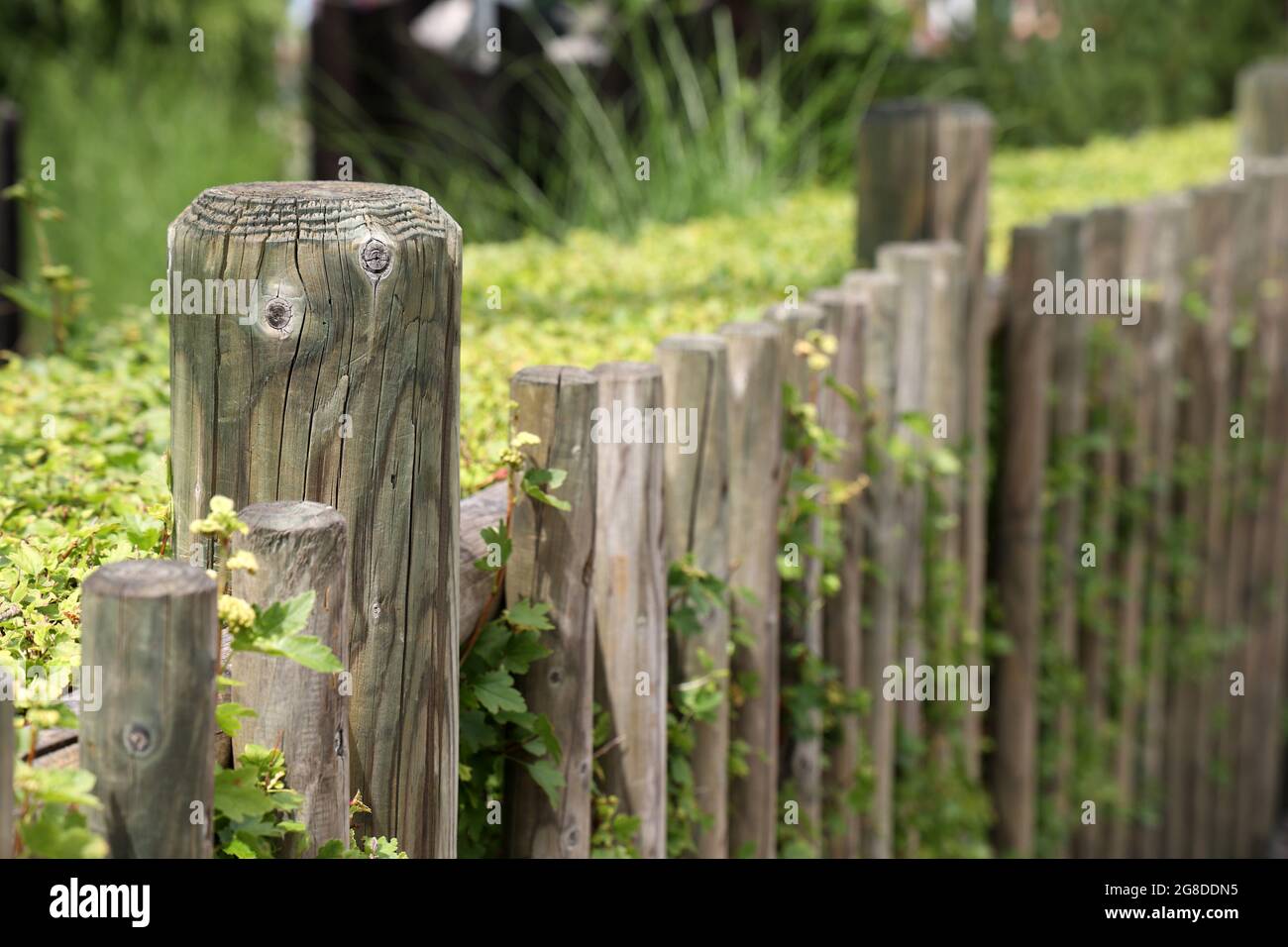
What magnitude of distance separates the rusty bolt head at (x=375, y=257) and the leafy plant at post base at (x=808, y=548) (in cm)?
126

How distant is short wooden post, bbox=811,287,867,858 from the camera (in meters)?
3.08

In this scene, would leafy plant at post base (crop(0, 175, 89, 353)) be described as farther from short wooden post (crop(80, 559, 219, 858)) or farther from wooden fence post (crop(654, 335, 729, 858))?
short wooden post (crop(80, 559, 219, 858))

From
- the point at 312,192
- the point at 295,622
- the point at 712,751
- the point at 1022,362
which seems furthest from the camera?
the point at 1022,362

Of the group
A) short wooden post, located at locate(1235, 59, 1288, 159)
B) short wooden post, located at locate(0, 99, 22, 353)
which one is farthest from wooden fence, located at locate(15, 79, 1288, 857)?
short wooden post, located at locate(0, 99, 22, 353)

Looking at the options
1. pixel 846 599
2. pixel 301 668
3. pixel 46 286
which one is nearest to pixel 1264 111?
pixel 846 599

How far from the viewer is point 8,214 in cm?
525

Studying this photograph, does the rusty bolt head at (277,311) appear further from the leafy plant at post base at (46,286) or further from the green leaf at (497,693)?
the leafy plant at post base at (46,286)

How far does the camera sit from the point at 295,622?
1.54 meters

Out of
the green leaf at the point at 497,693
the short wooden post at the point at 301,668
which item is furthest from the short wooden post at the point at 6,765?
the green leaf at the point at 497,693

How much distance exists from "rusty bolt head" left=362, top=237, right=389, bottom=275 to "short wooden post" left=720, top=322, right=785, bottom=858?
1.01 m

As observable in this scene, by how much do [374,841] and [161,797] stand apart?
0.41 metres

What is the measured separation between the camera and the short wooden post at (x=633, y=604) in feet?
7.51
